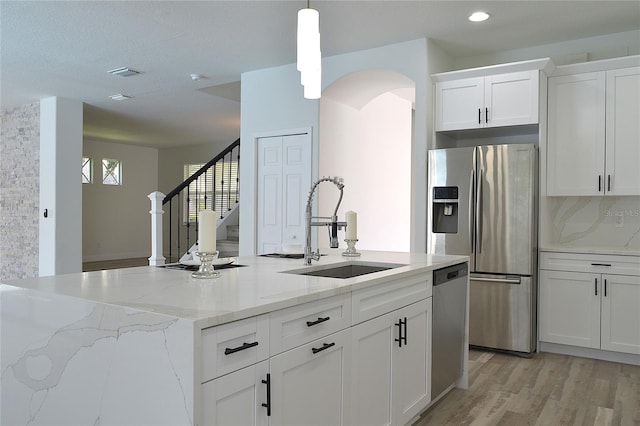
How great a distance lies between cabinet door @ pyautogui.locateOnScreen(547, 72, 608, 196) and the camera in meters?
4.11

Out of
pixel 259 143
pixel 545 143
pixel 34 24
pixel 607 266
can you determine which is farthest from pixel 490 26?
pixel 34 24

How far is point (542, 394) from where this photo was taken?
320cm

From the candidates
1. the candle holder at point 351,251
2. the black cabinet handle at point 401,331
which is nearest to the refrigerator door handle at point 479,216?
the candle holder at point 351,251

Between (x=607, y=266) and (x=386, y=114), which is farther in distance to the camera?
(x=386, y=114)

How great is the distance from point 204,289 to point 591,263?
3.39 meters

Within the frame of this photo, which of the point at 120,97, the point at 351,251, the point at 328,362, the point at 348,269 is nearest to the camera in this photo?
the point at 328,362

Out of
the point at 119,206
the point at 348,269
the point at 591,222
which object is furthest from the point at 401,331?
the point at 119,206

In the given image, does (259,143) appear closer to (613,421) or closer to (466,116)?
(466,116)

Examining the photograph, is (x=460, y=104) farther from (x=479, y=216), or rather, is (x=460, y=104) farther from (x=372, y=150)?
(x=372, y=150)

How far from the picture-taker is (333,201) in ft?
18.4

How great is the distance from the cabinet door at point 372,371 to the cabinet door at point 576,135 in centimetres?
268

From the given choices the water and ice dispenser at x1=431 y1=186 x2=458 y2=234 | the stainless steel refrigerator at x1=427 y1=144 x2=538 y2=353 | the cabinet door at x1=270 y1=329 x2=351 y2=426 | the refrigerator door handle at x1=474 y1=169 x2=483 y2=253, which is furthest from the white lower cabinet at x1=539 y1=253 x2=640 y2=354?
the cabinet door at x1=270 y1=329 x2=351 y2=426

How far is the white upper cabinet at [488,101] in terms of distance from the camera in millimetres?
4148

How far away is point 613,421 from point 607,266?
1.50m
